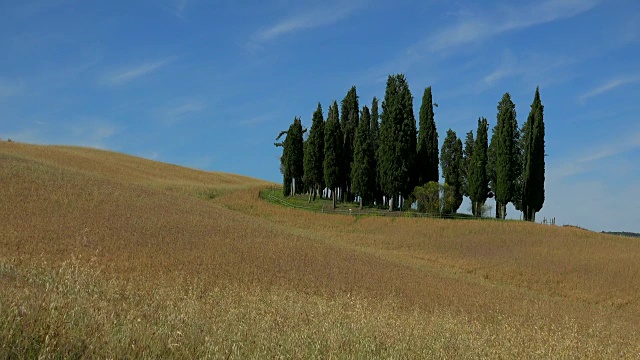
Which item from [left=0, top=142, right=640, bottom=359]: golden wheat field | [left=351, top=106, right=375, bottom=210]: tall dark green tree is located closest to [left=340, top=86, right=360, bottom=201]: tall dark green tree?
[left=351, top=106, right=375, bottom=210]: tall dark green tree

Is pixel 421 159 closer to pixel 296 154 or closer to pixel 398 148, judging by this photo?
pixel 398 148

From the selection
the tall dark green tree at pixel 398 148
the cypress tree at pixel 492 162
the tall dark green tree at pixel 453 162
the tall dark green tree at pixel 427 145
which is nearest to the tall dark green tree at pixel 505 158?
the cypress tree at pixel 492 162

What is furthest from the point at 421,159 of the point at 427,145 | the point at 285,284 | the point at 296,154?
the point at 285,284

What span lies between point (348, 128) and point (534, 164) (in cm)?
2221

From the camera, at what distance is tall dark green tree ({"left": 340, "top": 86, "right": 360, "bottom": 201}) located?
218 feet

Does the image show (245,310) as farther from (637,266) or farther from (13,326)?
(637,266)

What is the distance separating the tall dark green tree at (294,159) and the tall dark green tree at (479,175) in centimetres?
2102

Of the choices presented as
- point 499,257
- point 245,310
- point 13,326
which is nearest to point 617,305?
point 499,257

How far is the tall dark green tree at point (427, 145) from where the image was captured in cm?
6344

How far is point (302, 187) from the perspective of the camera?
7144 centimetres

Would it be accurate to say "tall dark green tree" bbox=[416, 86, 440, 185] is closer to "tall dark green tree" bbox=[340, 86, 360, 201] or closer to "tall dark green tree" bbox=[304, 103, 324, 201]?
"tall dark green tree" bbox=[340, 86, 360, 201]

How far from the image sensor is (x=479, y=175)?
60.0 meters

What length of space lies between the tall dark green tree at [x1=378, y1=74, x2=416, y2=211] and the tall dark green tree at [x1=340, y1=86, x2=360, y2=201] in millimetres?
6599

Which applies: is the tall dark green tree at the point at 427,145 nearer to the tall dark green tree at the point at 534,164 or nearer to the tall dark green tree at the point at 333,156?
the tall dark green tree at the point at 333,156
